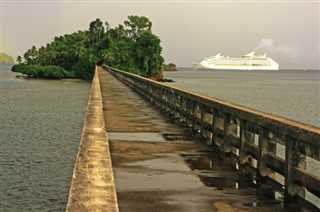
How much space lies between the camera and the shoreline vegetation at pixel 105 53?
12581cm

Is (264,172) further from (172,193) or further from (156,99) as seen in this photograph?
(156,99)

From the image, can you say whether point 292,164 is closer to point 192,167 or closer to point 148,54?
point 192,167

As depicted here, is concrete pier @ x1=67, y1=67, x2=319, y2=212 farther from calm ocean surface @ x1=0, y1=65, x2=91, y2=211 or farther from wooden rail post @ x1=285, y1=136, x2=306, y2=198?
calm ocean surface @ x1=0, y1=65, x2=91, y2=211

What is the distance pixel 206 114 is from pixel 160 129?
6.95 ft

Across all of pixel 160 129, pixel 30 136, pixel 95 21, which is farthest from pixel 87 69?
pixel 160 129

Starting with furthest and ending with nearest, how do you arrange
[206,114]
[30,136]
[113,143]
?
1. [30,136]
2. [206,114]
3. [113,143]

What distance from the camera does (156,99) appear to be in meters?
21.6

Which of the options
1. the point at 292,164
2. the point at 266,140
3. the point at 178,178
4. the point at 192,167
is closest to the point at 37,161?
the point at 192,167

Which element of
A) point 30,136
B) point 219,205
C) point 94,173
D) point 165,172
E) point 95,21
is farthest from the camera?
point 95,21

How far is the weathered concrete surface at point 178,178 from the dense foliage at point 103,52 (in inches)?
4411

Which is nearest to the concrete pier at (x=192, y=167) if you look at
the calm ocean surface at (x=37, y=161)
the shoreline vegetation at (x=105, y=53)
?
the calm ocean surface at (x=37, y=161)

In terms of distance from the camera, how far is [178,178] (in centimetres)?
745

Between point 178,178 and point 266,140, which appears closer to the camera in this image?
point 266,140

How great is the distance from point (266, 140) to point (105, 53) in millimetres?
123138
